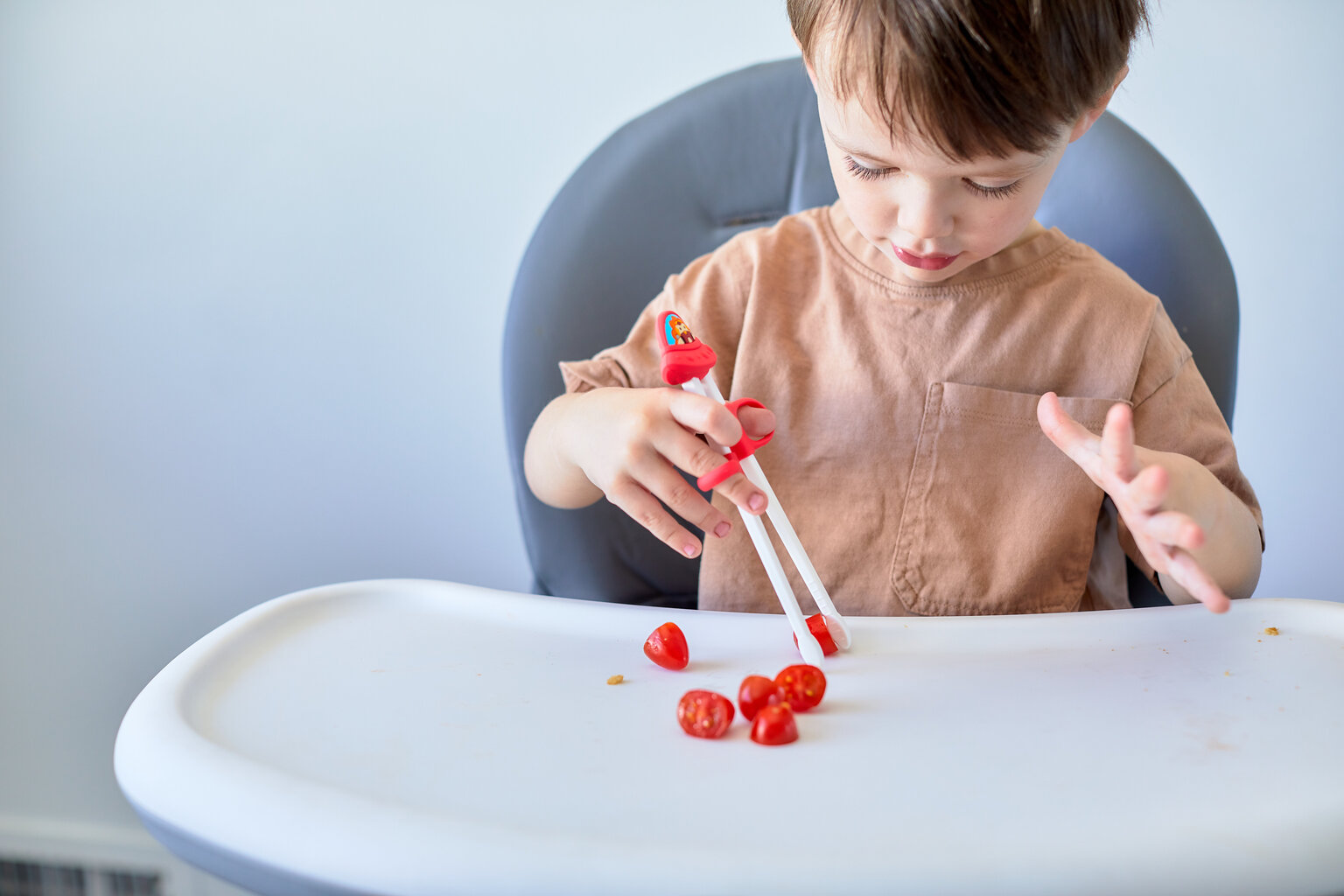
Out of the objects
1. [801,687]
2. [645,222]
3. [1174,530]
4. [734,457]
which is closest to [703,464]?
[734,457]

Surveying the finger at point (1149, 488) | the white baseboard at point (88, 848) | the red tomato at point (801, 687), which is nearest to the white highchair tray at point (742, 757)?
the red tomato at point (801, 687)

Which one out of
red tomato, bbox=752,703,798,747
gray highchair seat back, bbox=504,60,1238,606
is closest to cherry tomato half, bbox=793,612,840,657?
red tomato, bbox=752,703,798,747

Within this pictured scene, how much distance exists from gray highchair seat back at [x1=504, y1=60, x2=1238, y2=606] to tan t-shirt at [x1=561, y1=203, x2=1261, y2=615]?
6 centimetres

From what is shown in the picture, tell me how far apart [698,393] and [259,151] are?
829mm

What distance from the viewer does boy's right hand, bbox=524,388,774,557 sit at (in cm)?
53

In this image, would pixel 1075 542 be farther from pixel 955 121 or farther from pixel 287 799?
pixel 287 799

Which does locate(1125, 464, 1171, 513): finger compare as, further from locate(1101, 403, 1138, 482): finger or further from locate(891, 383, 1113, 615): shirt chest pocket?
locate(891, 383, 1113, 615): shirt chest pocket

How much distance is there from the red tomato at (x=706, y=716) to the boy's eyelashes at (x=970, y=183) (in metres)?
0.34

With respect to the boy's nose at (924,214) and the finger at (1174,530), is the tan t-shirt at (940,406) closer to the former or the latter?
Result: the boy's nose at (924,214)

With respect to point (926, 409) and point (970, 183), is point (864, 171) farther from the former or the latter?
point (926, 409)

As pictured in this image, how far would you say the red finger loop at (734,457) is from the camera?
508 mm

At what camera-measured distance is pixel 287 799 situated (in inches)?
14.9

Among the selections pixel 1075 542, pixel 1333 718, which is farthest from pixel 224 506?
pixel 1333 718

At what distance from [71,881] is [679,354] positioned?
1226 millimetres
